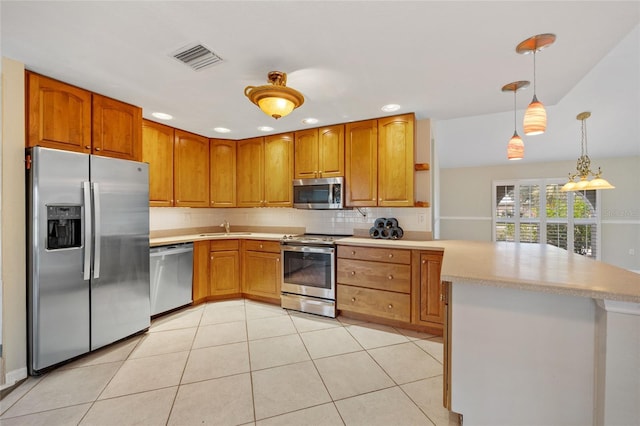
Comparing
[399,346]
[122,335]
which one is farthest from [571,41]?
[122,335]

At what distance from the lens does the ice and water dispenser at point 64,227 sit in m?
1.98

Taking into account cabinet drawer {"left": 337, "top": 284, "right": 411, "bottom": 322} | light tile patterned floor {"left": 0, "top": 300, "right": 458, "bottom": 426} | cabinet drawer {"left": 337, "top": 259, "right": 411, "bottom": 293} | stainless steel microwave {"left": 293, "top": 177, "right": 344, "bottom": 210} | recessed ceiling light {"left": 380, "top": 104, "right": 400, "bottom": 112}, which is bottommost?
light tile patterned floor {"left": 0, "top": 300, "right": 458, "bottom": 426}

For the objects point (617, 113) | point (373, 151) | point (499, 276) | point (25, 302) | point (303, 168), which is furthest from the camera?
point (617, 113)

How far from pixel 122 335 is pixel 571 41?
4.05 meters

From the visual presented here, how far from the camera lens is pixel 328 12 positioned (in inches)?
56.2

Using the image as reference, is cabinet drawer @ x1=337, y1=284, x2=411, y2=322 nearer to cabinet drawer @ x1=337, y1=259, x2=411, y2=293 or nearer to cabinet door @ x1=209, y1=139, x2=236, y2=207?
cabinet drawer @ x1=337, y1=259, x2=411, y2=293

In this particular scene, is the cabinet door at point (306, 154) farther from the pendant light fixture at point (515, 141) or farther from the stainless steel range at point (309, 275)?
the pendant light fixture at point (515, 141)

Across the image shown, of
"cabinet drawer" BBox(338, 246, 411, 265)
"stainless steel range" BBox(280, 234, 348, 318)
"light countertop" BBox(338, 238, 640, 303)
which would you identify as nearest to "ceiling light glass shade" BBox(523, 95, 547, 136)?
"light countertop" BBox(338, 238, 640, 303)

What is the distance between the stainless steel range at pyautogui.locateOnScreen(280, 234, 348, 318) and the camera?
10.1 ft

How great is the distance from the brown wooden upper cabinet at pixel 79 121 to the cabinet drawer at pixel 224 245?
135cm

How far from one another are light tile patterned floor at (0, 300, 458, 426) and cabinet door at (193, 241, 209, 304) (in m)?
0.63

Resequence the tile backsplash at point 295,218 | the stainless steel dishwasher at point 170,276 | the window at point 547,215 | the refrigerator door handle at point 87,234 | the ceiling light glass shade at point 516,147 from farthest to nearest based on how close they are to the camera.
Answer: the window at point 547,215
the tile backsplash at point 295,218
the stainless steel dishwasher at point 170,276
the ceiling light glass shade at point 516,147
the refrigerator door handle at point 87,234

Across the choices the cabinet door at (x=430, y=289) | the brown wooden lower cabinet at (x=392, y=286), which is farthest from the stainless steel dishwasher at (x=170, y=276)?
the cabinet door at (x=430, y=289)

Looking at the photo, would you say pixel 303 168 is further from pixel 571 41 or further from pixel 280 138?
pixel 571 41
